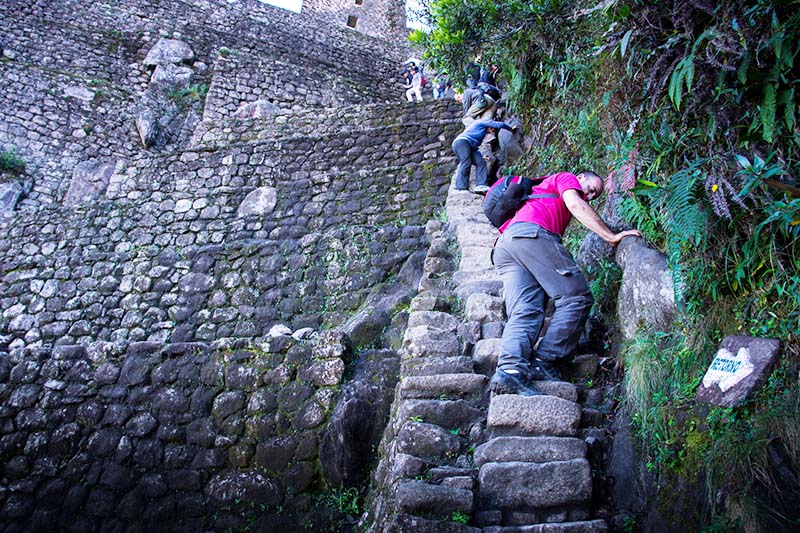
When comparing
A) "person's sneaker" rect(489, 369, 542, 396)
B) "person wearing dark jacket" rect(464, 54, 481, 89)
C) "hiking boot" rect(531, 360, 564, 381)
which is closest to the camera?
"person's sneaker" rect(489, 369, 542, 396)

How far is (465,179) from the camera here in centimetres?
670

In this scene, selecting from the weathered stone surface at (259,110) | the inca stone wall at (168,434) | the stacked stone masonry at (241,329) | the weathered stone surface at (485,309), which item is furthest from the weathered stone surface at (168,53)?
the weathered stone surface at (485,309)

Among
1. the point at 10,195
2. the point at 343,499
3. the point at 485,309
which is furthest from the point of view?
the point at 10,195

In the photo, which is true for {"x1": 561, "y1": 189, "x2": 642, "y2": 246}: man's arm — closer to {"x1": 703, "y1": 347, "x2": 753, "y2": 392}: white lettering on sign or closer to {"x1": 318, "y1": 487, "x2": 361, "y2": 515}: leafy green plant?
{"x1": 703, "y1": 347, "x2": 753, "y2": 392}: white lettering on sign

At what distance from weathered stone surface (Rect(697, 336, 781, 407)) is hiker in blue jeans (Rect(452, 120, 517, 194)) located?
13.6 feet

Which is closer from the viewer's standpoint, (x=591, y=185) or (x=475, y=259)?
(x=591, y=185)

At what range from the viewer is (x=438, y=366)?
11.2 ft

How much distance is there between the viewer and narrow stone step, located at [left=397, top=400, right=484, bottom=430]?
2.96 m

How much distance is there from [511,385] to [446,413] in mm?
358

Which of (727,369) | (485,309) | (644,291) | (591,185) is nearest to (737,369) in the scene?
(727,369)

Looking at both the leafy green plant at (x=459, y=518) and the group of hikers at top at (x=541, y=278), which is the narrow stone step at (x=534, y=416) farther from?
the leafy green plant at (x=459, y=518)

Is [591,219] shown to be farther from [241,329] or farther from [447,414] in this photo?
[241,329]

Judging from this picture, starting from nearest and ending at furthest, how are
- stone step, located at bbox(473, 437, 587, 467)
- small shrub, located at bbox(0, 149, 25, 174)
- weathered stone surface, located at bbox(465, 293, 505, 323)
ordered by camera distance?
stone step, located at bbox(473, 437, 587, 467)
weathered stone surface, located at bbox(465, 293, 505, 323)
small shrub, located at bbox(0, 149, 25, 174)

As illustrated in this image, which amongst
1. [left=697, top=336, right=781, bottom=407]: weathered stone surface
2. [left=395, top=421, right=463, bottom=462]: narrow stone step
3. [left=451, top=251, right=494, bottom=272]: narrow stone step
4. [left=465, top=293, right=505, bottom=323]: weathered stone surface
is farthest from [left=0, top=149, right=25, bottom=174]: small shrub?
[left=697, top=336, right=781, bottom=407]: weathered stone surface
